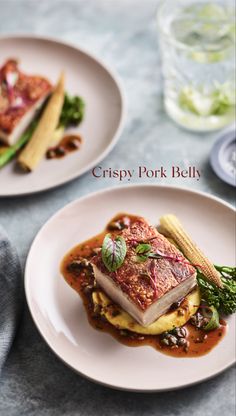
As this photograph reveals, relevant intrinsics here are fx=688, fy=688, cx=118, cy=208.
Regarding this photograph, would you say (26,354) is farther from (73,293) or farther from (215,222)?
(215,222)

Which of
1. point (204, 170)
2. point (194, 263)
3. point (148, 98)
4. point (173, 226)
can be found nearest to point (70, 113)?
point (148, 98)

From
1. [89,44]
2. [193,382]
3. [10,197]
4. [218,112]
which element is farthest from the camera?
[89,44]

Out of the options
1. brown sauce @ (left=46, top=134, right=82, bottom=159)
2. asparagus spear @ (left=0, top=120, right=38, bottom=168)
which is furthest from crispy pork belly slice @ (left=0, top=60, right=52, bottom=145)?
brown sauce @ (left=46, top=134, right=82, bottom=159)

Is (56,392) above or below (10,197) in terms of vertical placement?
below

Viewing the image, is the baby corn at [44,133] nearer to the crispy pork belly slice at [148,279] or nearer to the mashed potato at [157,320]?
the crispy pork belly slice at [148,279]

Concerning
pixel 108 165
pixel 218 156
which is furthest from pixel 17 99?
pixel 218 156

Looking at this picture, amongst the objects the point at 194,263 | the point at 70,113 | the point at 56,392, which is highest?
the point at 70,113

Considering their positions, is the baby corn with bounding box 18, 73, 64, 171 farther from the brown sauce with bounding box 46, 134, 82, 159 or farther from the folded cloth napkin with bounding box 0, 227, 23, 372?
the folded cloth napkin with bounding box 0, 227, 23, 372
